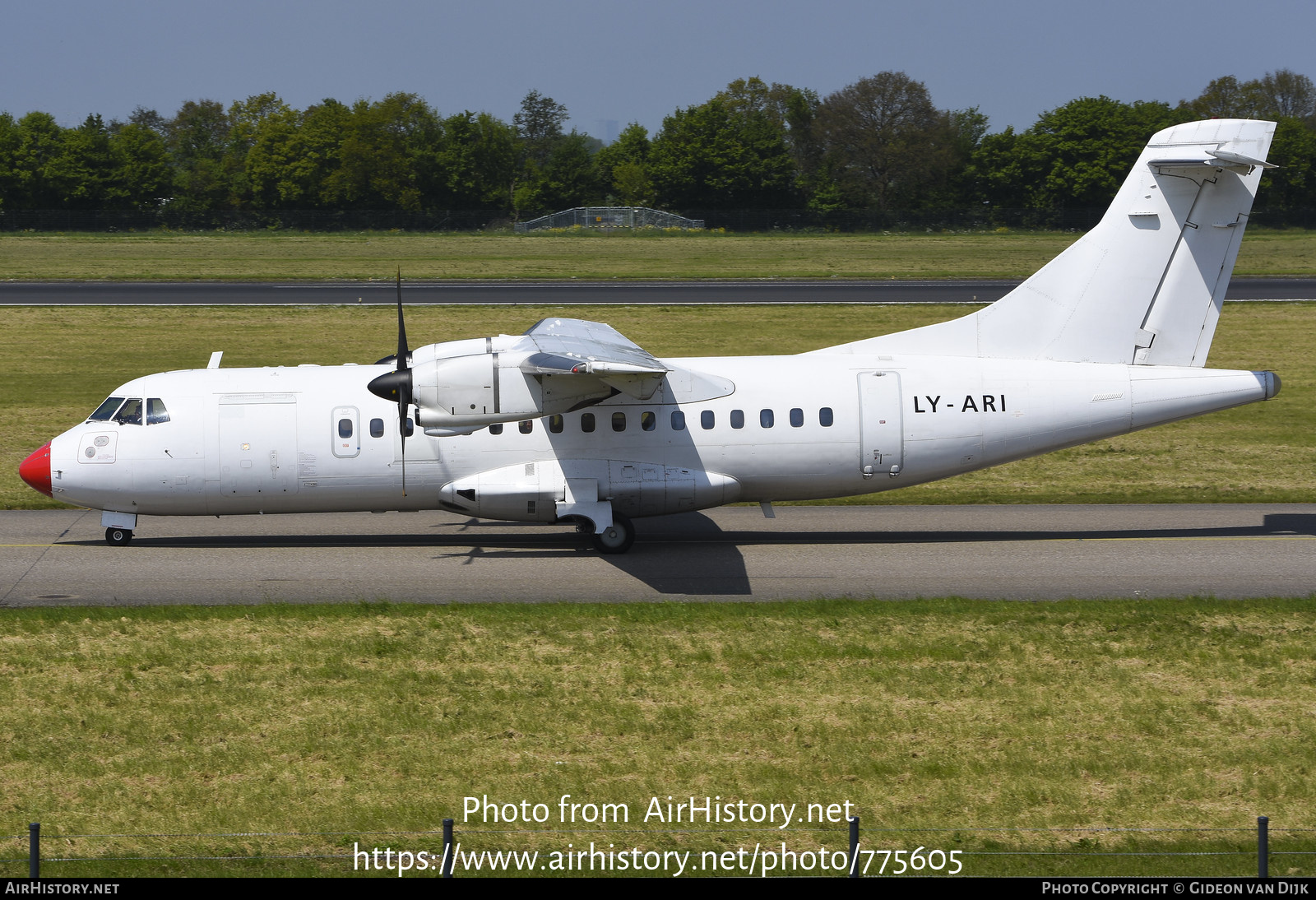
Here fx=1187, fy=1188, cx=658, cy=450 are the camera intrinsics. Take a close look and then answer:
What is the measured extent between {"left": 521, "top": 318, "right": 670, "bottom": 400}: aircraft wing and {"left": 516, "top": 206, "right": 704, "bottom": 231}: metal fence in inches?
3057

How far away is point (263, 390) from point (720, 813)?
14041mm

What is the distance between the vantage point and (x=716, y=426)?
21.9 metres

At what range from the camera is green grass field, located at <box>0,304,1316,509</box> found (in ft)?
90.6

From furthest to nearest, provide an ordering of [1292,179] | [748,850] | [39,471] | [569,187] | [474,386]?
[569,187], [1292,179], [39,471], [474,386], [748,850]

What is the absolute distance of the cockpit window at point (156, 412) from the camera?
22078 mm

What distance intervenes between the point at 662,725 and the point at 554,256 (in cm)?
6709

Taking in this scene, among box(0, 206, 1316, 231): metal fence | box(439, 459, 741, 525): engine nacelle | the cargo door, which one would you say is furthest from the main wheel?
box(0, 206, 1316, 231): metal fence

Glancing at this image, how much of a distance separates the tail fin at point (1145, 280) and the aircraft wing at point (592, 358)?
5.90m

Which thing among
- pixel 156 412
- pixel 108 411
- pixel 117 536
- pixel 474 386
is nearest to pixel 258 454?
pixel 156 412

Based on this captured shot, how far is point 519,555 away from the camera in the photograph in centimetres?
2217

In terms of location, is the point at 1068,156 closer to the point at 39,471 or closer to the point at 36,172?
the point at 36,172

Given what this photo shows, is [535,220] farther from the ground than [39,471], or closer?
farther from the ground
